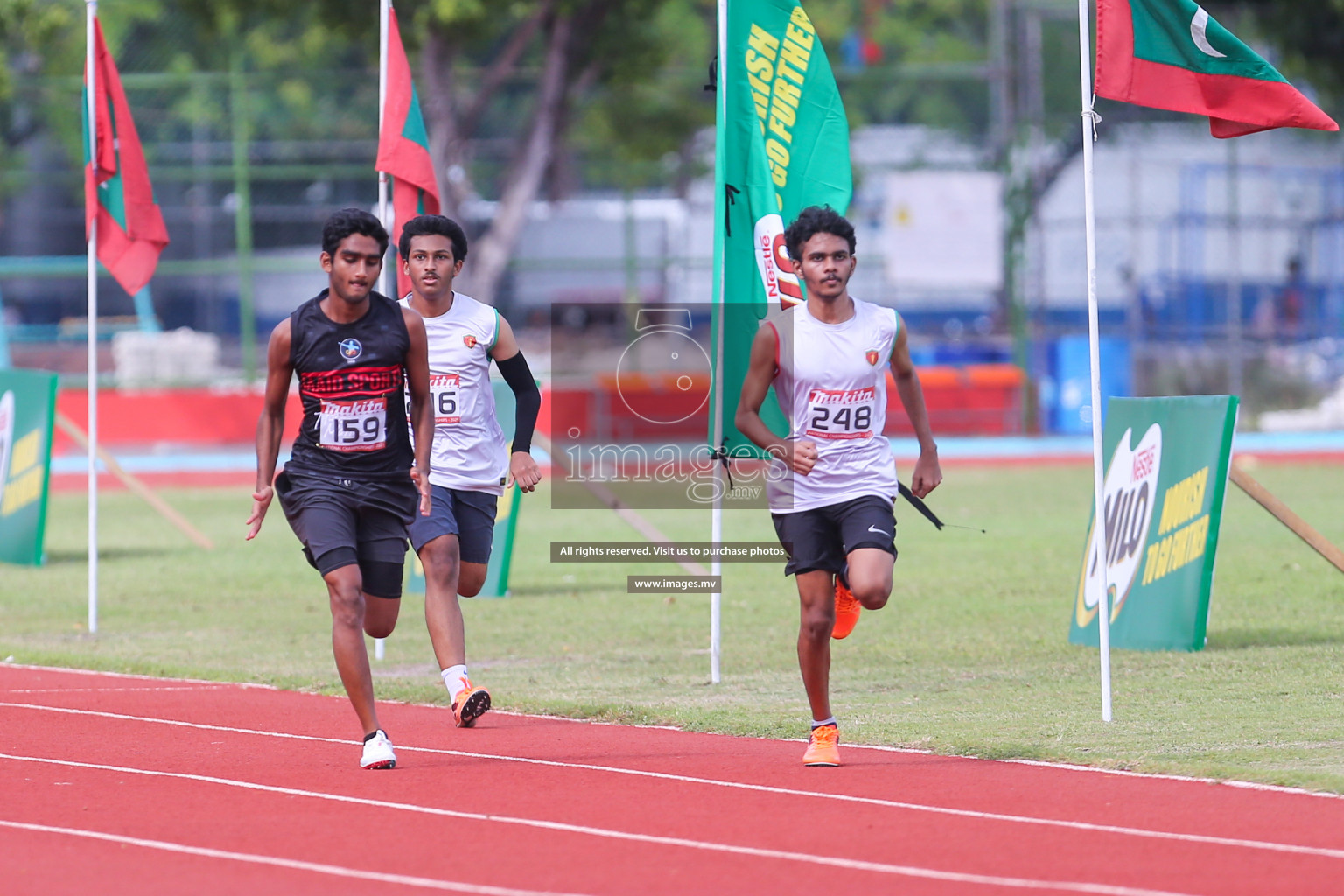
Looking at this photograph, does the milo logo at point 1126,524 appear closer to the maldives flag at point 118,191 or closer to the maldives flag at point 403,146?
the maldives flag at point 403,146

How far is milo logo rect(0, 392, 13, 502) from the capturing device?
15.1m

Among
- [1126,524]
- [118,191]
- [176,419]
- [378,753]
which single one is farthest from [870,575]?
[176,419]

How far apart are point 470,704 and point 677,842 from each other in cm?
192

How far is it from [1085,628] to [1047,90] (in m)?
22.6

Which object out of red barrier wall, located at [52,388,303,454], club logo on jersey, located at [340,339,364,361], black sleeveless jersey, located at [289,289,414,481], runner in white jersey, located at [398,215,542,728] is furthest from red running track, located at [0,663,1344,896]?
red barrier wall, located at [52,388,303,454]

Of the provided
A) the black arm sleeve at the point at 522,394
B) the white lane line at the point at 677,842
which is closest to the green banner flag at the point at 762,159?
the black arm sleeve at the point at 522,394

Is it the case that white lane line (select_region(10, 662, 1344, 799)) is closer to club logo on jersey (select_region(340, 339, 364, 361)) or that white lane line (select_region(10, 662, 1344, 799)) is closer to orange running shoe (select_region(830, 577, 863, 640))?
orange running shoe (select_region(830, 577, 863, 640))

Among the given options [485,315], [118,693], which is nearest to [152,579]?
[118,693]

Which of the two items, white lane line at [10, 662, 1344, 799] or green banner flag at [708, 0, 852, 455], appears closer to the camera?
white lane line at [10, 662, 1344, 799]

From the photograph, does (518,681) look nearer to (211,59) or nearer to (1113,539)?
(1113,539)

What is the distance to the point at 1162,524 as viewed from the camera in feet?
31.8

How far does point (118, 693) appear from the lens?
9.14m

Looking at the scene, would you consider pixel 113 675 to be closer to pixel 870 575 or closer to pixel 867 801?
pixel 870 575

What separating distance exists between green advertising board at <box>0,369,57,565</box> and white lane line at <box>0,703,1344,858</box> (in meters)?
6.79
